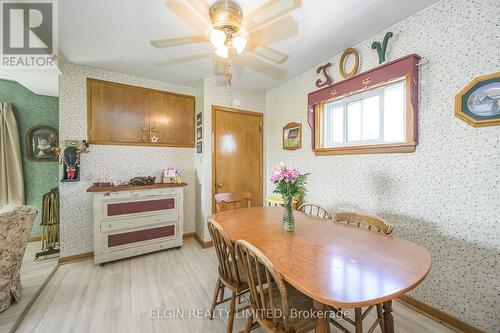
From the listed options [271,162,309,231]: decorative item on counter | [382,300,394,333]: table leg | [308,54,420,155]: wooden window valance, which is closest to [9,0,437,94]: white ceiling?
[308,54,420,155]: wooden window valance

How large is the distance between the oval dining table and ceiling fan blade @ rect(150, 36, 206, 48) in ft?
6.09

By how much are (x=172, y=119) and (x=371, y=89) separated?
9.28 ft

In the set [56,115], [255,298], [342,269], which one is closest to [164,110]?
[56,115]

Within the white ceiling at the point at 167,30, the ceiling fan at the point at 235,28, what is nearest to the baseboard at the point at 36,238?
the white ceiling at the point at 167,30

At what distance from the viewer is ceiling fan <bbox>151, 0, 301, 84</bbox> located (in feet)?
4.87

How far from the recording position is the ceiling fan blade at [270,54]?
2208mm

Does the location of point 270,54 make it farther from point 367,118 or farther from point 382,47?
point 367,118

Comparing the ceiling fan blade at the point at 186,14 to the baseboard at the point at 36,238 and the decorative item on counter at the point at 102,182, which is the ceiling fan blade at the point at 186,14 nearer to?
the decorative item on counter at the point at 102,182

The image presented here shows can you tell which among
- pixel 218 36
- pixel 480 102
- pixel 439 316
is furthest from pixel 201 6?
pixel 439 316

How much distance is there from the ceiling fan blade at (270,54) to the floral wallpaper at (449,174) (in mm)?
621

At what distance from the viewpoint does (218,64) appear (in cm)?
258

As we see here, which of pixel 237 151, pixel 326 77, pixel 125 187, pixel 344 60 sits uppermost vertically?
pixel 344 60

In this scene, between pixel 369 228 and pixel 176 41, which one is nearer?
pixel 369 228

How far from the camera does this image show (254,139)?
3.55 m
